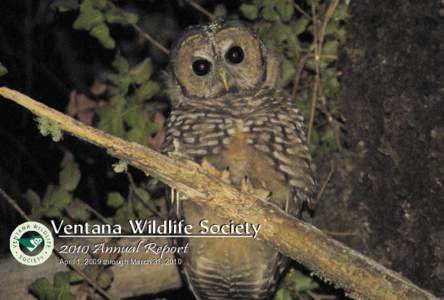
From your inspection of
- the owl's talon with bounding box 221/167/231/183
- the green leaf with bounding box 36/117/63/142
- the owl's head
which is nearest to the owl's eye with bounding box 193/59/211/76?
the owl's head

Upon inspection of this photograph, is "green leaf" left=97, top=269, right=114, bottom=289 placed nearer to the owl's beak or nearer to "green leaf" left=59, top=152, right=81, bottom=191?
"green leaf" left=59, top=152, right=81, bottom=191

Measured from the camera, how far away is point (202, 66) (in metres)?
2.74

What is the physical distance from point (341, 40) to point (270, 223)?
4.40 ft

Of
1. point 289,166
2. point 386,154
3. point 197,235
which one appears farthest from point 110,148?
point 386,154

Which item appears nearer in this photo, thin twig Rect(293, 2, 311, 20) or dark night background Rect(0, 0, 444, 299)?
dark night background Rect(0, 0, 444, 299)

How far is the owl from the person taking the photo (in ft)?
8.20

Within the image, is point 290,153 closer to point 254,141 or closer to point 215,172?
point 254,141

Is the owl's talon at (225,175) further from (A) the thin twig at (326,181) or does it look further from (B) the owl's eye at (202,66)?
(A) the thin twig at (326,181)

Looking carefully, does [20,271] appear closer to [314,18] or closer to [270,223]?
[270,223]

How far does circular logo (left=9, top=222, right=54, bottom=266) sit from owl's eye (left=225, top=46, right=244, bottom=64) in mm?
930

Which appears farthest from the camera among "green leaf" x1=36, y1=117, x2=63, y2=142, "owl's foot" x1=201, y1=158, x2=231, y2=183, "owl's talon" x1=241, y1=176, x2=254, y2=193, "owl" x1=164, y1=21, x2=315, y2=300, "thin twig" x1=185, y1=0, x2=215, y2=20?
"thin twig" x1=185, y1=0, x2=215, y2=20

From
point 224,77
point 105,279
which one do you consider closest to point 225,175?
point 224,77

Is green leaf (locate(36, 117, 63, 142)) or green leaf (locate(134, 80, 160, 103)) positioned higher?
green leaf (locate(36, 117, 63, 142))

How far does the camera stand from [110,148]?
188 cm
